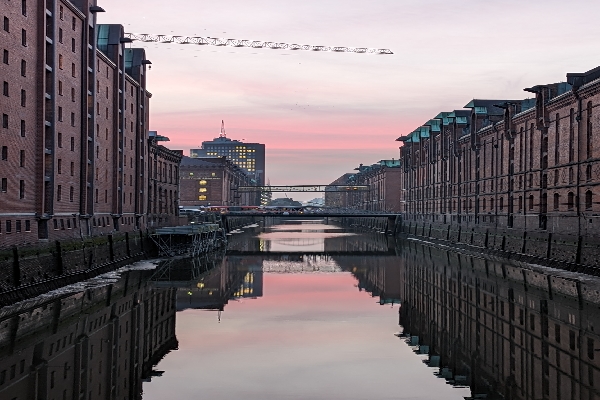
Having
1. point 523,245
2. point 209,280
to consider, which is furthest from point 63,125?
point 523,245

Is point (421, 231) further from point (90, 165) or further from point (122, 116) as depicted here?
point (90, 165)

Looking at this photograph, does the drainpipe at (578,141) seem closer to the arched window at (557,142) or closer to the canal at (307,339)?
the arched window at (557,142)

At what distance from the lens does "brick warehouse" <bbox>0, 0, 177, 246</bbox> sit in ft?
131

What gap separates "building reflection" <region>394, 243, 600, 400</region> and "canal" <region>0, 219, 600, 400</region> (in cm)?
8

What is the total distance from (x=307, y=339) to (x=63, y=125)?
28.3 m

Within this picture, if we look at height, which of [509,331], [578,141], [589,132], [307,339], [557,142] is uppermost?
[589,132]

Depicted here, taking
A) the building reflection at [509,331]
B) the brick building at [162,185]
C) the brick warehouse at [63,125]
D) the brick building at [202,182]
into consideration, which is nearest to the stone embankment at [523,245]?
the building reflection at [509,331]

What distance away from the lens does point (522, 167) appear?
66.9 meters

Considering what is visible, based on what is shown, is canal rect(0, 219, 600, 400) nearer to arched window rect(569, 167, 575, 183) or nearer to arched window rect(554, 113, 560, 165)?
arched window rect(569, 167, 575, 183)

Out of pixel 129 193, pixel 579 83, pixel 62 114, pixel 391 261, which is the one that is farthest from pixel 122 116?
pixel 579 83

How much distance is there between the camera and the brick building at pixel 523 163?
5216 centimetres

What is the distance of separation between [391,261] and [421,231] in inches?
1314

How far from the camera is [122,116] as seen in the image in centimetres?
6512

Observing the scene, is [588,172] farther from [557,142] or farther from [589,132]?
[557,142]
